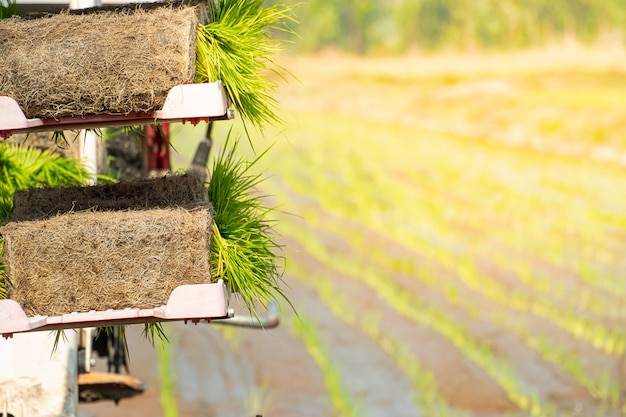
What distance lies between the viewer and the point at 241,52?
3.20 m

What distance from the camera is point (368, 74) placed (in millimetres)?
34062

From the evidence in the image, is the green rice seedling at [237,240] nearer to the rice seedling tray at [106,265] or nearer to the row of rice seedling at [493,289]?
the rice seedling tray at [106,265]

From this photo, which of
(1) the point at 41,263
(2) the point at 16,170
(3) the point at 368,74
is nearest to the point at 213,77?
(1) the point at 41,263

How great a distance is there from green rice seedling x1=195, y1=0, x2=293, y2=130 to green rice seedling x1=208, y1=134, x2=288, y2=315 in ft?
0.44

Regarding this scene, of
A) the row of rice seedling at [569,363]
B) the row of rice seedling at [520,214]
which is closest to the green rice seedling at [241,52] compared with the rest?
the row of rice seedling at [569,363]

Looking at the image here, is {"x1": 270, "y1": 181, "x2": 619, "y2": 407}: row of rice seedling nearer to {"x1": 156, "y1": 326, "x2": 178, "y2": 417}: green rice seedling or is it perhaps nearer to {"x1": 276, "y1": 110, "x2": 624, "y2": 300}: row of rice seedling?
{"x1": 276, "y1": 110, "x2": 624, "y2": 300}: row of rice seedling

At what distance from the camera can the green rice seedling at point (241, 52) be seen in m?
3.13

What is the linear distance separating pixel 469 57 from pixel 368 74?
296 cm

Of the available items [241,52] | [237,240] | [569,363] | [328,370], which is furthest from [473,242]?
[241,52]

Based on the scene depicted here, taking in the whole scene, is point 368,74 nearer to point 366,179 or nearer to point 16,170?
point 366,179

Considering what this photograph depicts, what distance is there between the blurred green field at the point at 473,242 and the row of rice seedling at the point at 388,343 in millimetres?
17

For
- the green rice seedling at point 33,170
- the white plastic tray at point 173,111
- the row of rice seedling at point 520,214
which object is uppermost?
the white plastic tray at point 173,111

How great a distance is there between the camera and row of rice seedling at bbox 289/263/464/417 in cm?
705

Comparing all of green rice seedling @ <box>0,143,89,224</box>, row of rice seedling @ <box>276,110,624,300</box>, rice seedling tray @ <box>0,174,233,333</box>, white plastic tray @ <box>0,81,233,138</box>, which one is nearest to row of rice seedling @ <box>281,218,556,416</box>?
row of rice seedling @ <box>276,110,624,300</box>
